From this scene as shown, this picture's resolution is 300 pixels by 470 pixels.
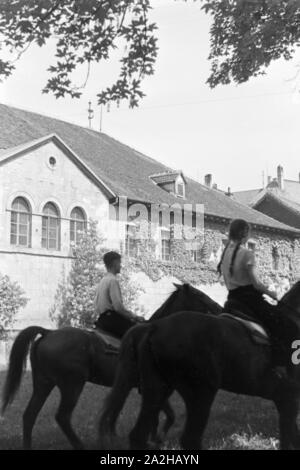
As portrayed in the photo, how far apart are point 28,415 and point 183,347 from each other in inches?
107

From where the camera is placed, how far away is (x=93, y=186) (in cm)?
2958

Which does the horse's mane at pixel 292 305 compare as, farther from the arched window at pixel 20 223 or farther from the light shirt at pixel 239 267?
the arched window at pixel 20 223

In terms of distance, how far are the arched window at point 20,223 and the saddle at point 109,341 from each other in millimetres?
17999

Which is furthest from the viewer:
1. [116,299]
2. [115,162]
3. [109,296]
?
[115,162]

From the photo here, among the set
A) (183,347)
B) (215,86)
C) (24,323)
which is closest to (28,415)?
(183,347)

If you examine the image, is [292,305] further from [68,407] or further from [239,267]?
[68,407]

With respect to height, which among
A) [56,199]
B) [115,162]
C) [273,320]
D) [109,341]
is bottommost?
[109,341]

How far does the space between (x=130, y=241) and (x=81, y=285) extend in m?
4.54

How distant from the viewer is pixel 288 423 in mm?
7680

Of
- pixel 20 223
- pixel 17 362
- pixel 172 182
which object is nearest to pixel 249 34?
pixel 17 362

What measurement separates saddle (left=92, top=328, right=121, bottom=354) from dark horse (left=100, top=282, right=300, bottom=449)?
1270mm

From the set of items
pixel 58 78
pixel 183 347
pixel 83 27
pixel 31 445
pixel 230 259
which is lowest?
pixel 31 445
